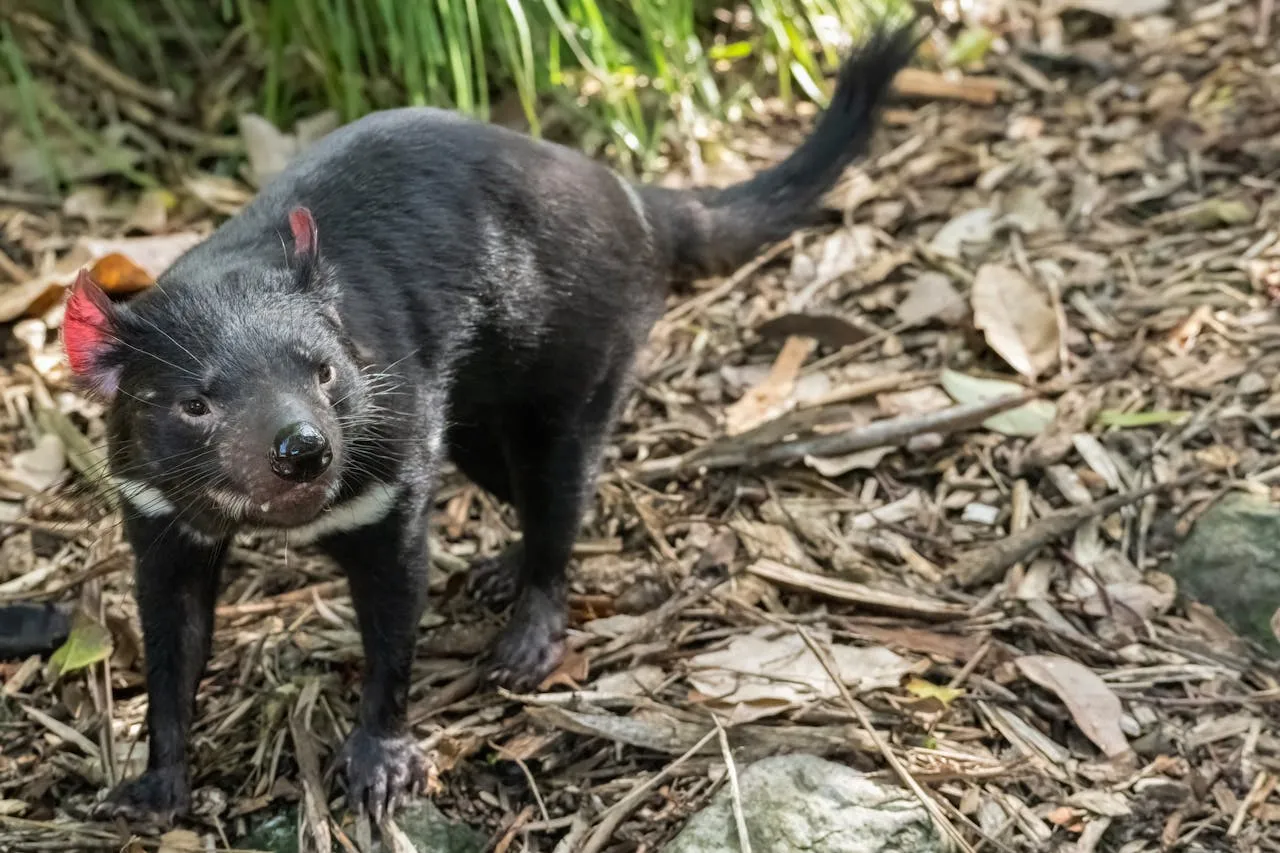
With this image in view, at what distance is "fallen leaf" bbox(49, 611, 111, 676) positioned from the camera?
3.05 metres

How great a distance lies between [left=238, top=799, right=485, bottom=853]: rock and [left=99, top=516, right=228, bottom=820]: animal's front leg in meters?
0.18

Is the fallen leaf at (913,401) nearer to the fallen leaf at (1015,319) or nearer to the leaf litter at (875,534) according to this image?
the leaf litter at (875,534)

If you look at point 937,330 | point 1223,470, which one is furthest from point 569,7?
point 1223,470

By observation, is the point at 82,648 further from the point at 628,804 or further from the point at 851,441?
the point at 851,441

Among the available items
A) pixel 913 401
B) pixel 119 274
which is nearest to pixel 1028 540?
pixel 913 401

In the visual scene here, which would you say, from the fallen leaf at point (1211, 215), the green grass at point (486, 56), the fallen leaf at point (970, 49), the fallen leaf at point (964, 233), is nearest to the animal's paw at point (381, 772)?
the green grass at point (486, 56)

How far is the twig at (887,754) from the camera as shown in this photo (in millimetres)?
2574

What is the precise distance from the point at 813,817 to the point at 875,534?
1.09 metres

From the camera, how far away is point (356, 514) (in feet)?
8.84

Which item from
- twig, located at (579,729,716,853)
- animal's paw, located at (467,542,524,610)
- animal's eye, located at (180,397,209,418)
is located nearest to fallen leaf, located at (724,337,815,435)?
animal's paw, located at (467,542,524,610)

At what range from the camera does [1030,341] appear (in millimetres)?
4004

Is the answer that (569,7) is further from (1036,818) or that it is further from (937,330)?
(1036,818)

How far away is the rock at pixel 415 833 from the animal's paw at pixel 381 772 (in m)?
0.04

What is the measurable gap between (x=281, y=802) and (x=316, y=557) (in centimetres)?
88
